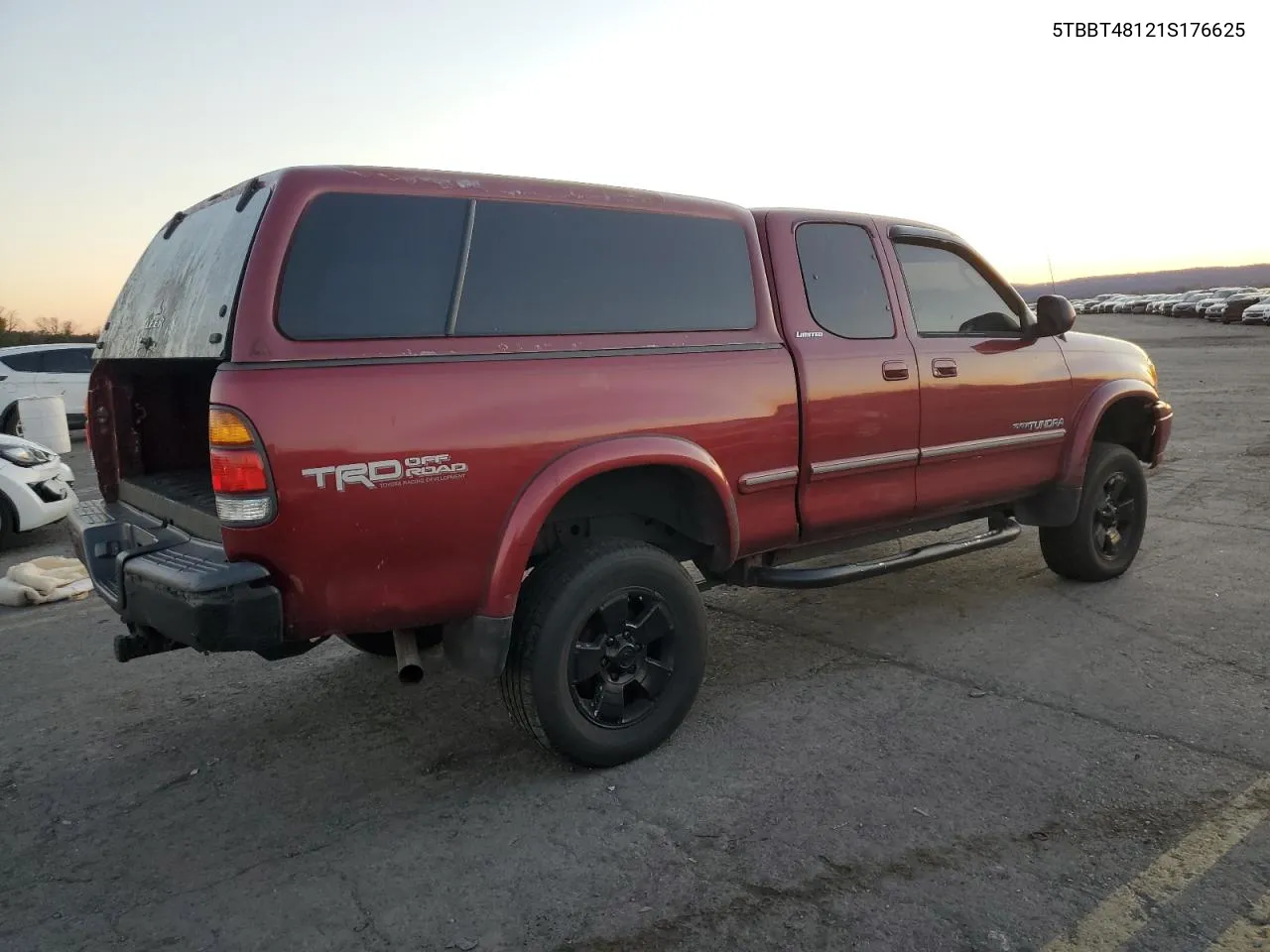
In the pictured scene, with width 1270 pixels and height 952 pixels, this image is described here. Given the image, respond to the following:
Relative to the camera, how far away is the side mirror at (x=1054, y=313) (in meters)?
4.73

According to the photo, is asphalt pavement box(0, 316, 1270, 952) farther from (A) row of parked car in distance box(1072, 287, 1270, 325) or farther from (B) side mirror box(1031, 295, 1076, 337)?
(A) row of parked car in distance box(1072, 287, 1270, 325)

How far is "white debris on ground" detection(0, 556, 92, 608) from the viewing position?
19.4 ft

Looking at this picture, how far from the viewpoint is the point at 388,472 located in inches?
112

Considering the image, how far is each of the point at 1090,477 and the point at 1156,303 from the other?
79800mm

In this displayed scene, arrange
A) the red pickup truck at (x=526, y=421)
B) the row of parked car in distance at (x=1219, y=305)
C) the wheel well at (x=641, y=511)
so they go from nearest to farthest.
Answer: the red pickup truck at (x=526, y=421) → the wheel well at (x=641, y=511) → the row of parked car in distance at (x=1219, y=305)

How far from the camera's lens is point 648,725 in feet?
11.5

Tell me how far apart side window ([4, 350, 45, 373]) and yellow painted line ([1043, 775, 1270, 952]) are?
16977 millimetres

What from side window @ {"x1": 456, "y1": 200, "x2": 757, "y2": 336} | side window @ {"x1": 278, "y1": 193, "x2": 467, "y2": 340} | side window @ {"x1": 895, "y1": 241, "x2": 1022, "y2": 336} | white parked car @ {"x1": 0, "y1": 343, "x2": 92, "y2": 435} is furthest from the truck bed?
white parked car @ {"x1": 0, "y1": 343, "x2": 92, "y2": 435}

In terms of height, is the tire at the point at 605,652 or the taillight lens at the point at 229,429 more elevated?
the taillight lens at the point at 229,429

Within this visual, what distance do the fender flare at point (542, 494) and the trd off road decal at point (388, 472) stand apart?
0.26m

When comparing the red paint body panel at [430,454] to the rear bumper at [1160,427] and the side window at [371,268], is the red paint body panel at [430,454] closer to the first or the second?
the side window at [371,268]

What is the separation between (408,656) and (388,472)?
2.31 ft

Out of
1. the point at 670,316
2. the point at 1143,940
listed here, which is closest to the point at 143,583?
the point at 670,316

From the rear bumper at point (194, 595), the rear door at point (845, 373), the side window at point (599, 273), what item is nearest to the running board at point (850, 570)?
the rear door at point (845, 373)
